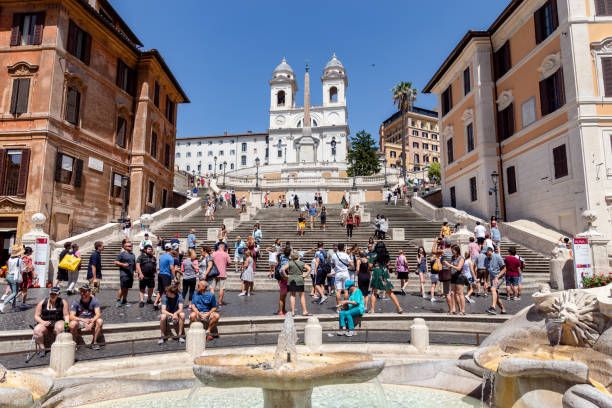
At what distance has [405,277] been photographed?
43.8ft

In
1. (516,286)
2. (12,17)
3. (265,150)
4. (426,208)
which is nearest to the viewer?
(516,286)

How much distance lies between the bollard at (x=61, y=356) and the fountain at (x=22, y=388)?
1.60 metres

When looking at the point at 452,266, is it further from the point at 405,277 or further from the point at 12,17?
the point at 12,17

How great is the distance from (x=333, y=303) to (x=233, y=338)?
4.40 m

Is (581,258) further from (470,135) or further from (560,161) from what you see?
(470,135)

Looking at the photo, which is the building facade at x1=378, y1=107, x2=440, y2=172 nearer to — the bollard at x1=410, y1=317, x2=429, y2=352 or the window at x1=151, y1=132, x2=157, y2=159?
the window at x1=151, y1=132, x2=157, y2=159

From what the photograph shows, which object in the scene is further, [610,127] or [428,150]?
[428,150]

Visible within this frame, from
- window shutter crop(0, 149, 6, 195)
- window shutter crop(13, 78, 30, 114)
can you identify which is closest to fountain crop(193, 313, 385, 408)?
window shutter crop(0, 149, 6, 195)

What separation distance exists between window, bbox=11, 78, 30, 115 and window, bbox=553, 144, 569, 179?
85.5 feet

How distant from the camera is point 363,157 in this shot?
2472 inches

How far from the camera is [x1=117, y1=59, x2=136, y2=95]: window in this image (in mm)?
26297

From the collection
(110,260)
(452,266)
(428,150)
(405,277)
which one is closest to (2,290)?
(110,260)

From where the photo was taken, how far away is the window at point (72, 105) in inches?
862

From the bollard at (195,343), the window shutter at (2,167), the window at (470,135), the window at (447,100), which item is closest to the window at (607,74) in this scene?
the window at (470,135)
